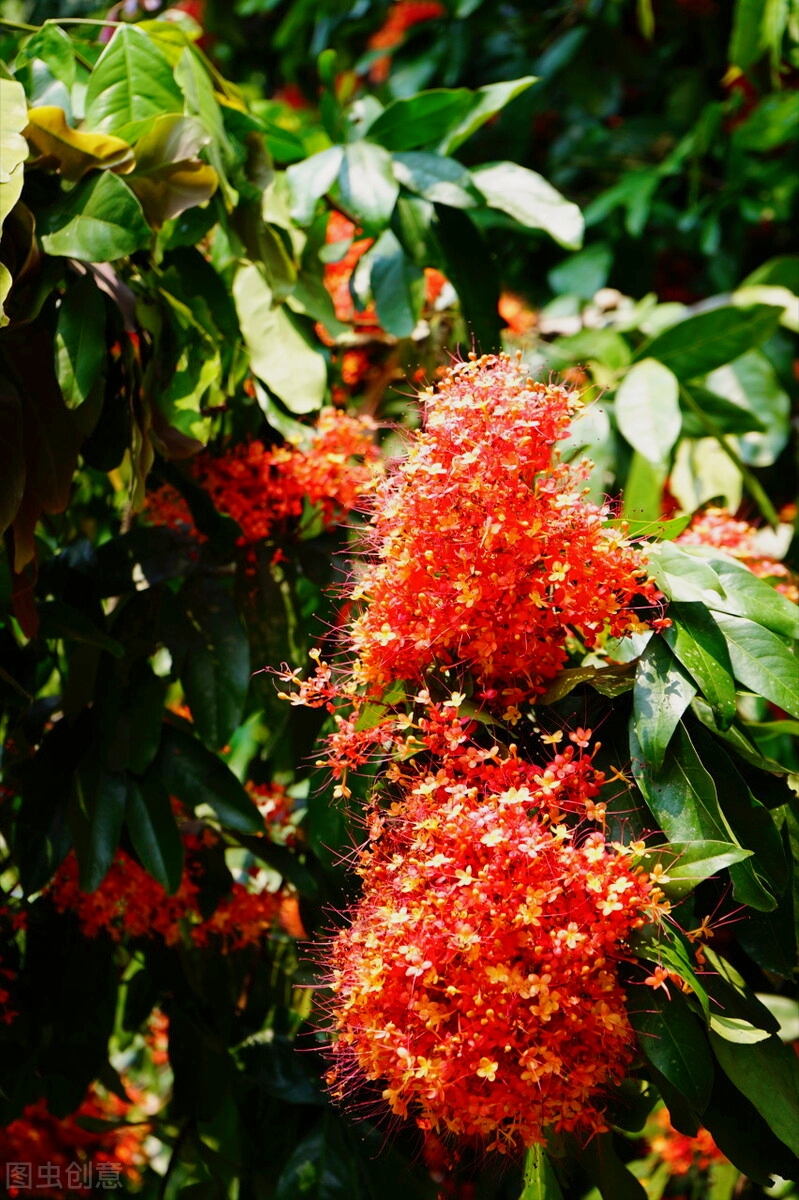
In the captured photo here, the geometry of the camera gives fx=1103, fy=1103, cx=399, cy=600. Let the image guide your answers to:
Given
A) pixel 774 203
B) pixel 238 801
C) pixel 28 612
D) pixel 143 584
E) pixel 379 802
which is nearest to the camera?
pixel 379 802

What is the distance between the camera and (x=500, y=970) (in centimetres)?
78

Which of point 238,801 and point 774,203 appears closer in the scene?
point 238,801

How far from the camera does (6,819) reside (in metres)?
1.34

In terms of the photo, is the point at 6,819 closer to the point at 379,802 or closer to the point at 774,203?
the point at 379,802

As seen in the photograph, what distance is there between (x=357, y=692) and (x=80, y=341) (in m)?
0.44

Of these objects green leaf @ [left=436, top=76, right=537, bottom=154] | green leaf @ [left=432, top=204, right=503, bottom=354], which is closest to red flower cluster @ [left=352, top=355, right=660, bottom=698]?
green leaf @ [left=432, top=204, right=503, bottom=354]

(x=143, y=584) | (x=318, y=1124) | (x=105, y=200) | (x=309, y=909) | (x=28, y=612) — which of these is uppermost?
(x=105, y=200)

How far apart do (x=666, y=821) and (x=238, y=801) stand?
22.1 inches

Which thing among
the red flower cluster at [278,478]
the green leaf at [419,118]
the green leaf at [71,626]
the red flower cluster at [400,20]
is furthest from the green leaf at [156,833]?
the red flower cluster at [400,20]

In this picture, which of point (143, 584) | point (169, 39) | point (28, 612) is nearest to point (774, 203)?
point (169, 39)

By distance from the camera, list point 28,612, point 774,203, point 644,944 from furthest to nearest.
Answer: point 774,203 → point 28,612 → point 644,944

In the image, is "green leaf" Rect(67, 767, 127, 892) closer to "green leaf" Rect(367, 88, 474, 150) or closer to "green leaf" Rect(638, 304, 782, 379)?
"green leaf" Rect(367, 88, 474, 150)

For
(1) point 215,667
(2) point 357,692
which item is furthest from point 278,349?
(2) point 357,692

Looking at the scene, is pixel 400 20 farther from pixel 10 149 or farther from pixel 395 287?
pixel 10 149
